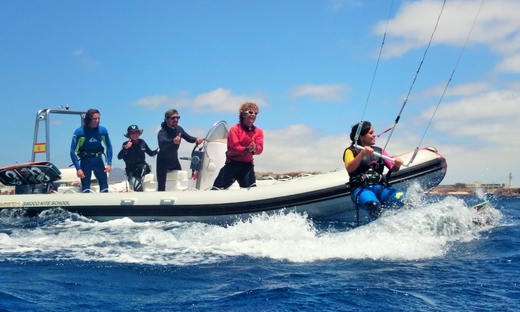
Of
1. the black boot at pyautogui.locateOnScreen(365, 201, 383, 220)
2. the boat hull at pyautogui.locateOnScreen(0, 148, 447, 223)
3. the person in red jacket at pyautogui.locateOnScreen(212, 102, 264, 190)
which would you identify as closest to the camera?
the black boot at pyautogui.locateOnScreen(365, 201, 383, 220)

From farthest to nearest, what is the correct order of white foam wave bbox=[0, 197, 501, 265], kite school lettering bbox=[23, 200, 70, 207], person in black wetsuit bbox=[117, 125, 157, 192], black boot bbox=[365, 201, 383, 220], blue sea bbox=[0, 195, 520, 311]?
person in black wetsuit bbox=[117, 125, 157, 192] → kite school lettering bbox=[23, 200, 70, 207] → black boot bbox=[365, 201, 383, 220] → white foam wave bbox=[0, 197, 501, 265] → blue sea bbox=[0, 195, 520, 311]

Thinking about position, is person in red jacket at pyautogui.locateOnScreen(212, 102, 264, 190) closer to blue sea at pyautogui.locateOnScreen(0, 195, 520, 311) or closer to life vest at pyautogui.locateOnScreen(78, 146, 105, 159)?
blue sea at pyautogui.locateOnScreen(0, 195, 520, 311)

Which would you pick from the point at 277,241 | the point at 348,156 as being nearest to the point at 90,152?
the point at 277,241

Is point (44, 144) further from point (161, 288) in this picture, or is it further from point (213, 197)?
point (161, 288)

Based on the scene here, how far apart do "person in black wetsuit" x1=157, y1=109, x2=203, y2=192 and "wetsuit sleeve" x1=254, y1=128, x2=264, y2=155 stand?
57.5 inches

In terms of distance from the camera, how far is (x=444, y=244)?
188 inches

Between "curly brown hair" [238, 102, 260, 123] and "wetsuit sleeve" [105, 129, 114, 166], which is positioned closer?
"curly brown hair" [238, 102, 260, 123]

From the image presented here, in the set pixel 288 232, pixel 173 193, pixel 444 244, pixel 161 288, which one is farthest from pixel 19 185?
pixel 444 244

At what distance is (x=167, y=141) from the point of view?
8.59 meters

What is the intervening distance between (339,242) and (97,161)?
5461mm

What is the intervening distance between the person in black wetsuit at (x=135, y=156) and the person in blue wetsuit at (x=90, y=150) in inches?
12.3

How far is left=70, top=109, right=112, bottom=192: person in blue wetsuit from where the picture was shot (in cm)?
858

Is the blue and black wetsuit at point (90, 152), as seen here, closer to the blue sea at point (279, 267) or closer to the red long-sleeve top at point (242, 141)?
the blue sea at point (279, 267)

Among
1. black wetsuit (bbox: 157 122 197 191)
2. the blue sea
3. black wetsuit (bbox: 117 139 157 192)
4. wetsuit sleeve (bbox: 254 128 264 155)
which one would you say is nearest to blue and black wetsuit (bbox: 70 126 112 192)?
black wetsuit (bbox: 117 139 157 192)
